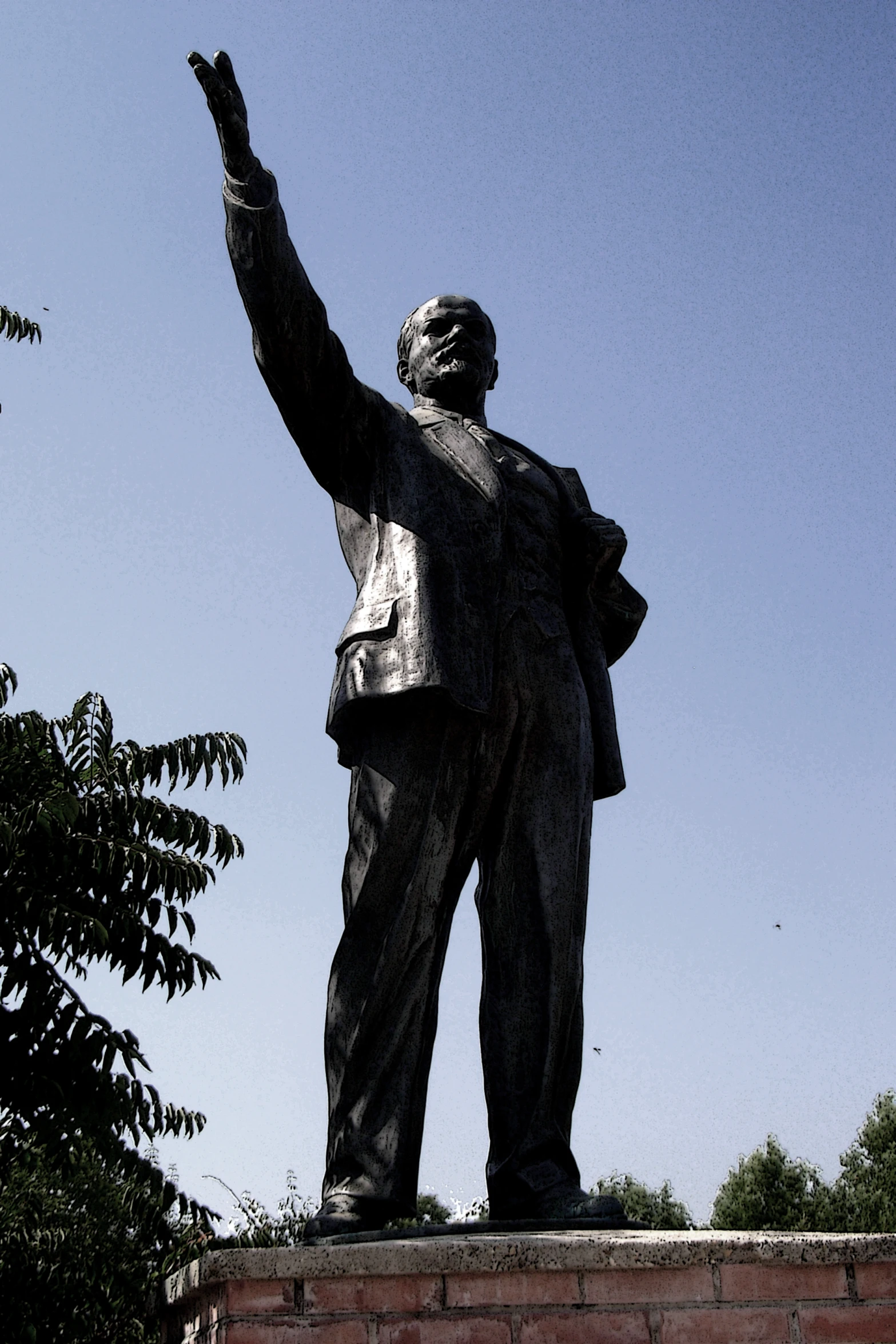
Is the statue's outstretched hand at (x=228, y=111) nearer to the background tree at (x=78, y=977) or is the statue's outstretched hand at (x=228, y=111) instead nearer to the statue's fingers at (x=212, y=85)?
the statue's fingers at (x=212, y=85)

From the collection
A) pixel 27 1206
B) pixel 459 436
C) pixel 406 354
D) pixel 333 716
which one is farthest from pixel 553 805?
pixel 27 1206

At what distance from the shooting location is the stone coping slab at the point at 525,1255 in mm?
2592

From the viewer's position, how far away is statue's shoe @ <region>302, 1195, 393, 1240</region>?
2996 mm

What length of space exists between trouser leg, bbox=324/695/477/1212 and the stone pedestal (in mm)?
545

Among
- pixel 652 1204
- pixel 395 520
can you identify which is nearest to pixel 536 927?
pixel 395 520

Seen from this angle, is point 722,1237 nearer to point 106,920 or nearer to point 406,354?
point 406,354

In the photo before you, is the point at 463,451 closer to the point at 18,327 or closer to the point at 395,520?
the point at 395,520

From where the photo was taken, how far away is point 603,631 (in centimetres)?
422

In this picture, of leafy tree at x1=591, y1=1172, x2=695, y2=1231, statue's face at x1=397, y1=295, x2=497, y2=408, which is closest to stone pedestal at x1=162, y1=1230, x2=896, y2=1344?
statue's face at x1=397, y1=295, x2=497, y2=408

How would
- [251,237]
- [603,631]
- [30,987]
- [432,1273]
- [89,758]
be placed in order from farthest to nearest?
[89,758]
[30,987]
[603,631]
[251,237]
[432,1273]

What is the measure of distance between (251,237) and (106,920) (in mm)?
5437

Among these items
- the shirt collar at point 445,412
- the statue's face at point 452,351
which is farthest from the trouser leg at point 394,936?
the statue's face at point 452,351

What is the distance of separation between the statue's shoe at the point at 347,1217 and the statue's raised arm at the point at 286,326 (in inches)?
73.5

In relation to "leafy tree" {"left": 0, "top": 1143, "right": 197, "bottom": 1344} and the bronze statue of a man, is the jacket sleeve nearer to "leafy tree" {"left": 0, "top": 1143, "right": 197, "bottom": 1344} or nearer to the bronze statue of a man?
the bronze statue of a man
